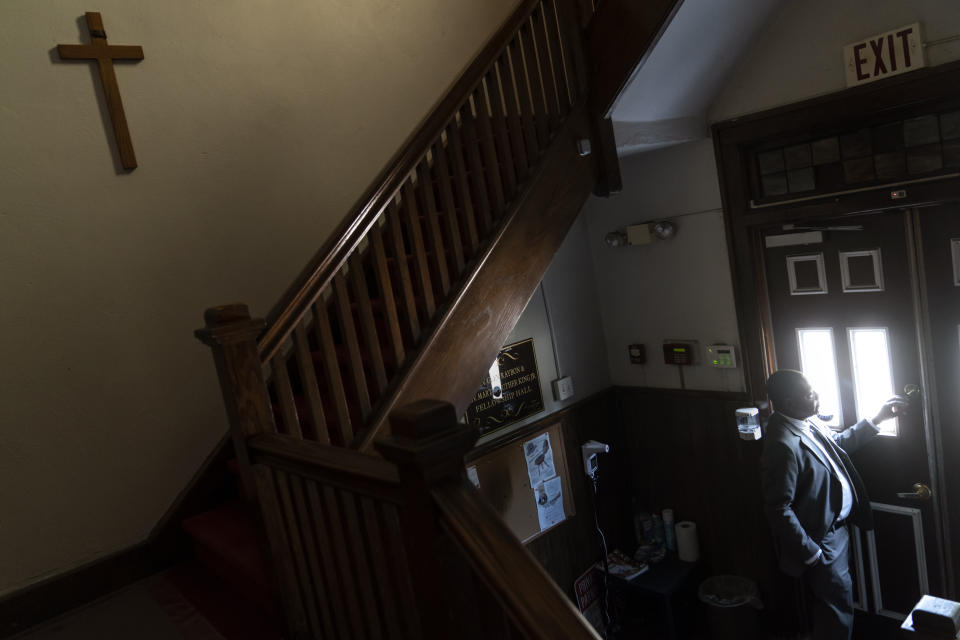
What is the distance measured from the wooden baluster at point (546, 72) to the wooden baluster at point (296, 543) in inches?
79.8

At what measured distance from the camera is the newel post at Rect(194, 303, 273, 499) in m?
1.91

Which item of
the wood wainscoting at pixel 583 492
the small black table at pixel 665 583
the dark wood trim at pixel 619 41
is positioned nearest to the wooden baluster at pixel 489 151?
the dark wood trim at pixel 619 41

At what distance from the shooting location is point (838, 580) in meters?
3.58

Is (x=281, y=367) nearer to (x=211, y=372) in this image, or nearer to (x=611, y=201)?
(x=211, y=372)

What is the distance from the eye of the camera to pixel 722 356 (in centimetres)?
434

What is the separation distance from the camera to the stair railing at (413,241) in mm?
2092

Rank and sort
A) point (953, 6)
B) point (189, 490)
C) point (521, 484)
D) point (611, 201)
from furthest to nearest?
point (611, 201) → point (521, 484) → point (953, 6) → point (189, 490)

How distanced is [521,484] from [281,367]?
8.79 ft

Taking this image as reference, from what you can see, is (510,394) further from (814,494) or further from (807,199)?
(807,199)

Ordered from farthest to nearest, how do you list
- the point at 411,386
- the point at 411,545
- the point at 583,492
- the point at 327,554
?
the point at 583,492 < the point at 411,386 < the point at 327,554 < the point at 411,545

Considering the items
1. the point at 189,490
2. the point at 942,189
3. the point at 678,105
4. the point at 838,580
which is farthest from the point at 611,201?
the point at 189,490

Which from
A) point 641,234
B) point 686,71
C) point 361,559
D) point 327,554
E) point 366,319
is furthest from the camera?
point 641,234

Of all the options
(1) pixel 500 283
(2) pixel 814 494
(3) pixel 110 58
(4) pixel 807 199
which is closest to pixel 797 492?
(2) pixel 814 494

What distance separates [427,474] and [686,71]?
3.19 meters
